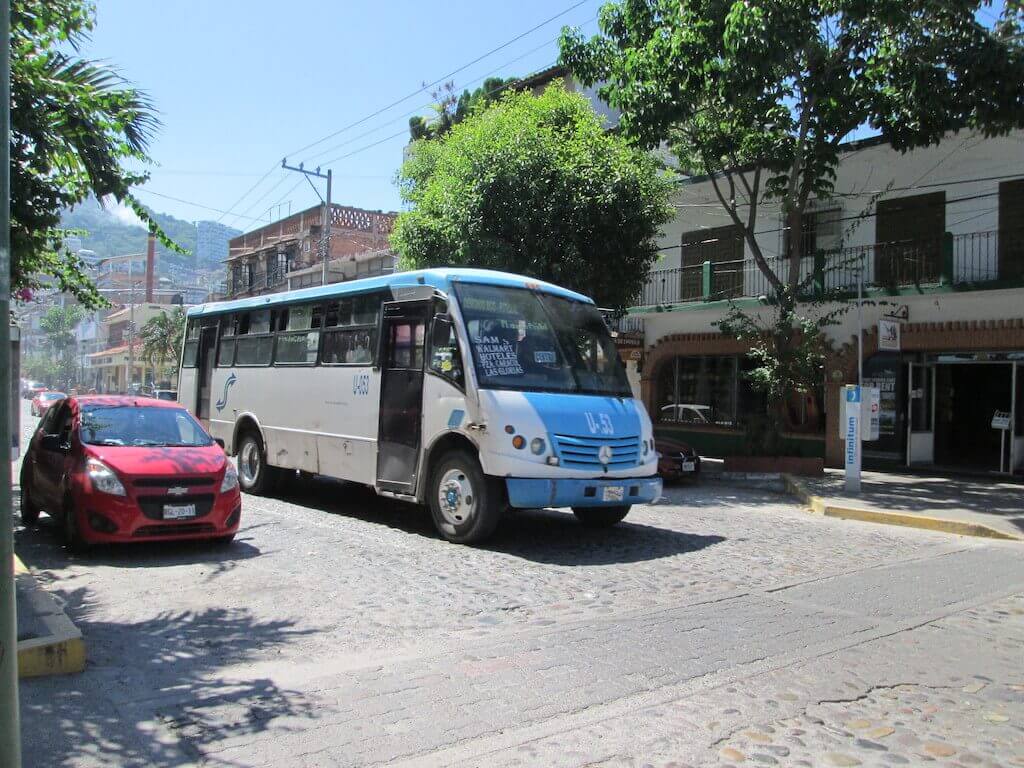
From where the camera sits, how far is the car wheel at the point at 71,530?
26.9 feet

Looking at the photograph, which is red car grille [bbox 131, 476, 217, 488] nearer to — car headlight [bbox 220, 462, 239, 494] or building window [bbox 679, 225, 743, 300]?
car headlight [bbox 220, 462, 239, 494]

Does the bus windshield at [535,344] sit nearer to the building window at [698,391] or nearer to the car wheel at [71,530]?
the car wheel at [71,530]

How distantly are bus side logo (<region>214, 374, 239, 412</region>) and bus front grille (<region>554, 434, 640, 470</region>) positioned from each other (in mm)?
7223

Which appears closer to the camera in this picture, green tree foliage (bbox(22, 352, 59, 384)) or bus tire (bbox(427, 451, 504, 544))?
bus tire (bbox(427, 451, 504, 544))

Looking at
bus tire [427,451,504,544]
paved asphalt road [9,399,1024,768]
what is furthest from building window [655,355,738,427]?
bus tire [427,451,504,544]

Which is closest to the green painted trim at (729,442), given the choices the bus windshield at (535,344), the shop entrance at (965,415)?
the shop entrance at (965,415)

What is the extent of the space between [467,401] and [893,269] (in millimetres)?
12897

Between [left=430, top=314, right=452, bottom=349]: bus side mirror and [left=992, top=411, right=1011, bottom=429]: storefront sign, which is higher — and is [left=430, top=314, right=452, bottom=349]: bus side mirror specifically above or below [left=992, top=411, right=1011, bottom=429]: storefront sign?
above

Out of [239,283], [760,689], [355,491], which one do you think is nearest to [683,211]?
[355,491]

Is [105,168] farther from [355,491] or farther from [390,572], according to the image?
[355,491]

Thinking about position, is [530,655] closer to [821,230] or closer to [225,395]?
[225,395]

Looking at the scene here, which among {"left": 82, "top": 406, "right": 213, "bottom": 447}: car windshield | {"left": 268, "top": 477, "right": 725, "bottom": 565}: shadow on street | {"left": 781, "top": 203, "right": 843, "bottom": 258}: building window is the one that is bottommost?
{"left": 268, "top": 477, "right": 725, "bottom": 565}: shadow on street

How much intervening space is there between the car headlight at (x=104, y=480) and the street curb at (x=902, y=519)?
32.2 ft

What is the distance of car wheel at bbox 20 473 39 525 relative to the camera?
32.4ft
